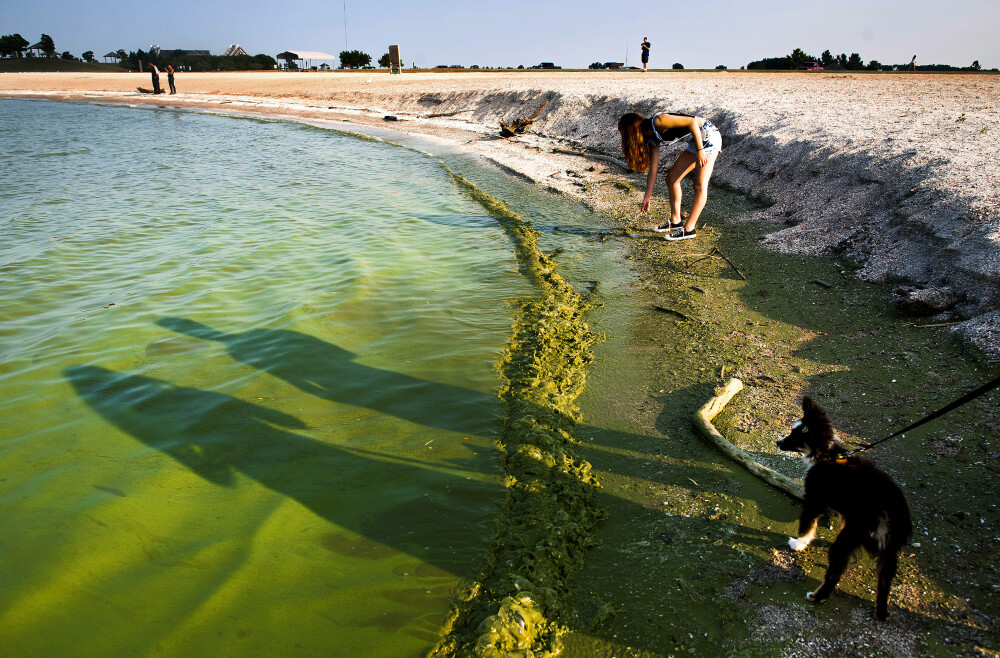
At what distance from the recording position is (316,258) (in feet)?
Result: 26.4

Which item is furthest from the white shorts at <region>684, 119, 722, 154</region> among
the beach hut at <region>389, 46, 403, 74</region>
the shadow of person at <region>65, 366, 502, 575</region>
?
the beach hut at <region>389, 46, 403, 74</region>

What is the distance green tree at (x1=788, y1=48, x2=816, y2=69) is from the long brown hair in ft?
168

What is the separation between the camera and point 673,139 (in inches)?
291

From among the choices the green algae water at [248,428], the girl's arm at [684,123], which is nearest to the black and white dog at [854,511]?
the green algae water at [248,428]

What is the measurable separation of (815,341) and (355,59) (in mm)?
73614

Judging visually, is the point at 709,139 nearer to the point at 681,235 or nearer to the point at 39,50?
the point at 681,235

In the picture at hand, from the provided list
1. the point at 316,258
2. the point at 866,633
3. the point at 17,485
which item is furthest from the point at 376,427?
the point at 316,258

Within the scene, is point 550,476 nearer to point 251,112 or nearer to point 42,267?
point 42,267

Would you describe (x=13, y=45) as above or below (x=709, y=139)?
above

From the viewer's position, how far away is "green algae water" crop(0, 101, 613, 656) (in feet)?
9.01

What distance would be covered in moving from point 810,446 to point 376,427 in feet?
8.99

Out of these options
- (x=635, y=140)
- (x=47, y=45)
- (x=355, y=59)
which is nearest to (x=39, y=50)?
(x=47, y=45)

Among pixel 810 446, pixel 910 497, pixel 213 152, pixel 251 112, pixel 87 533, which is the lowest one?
pixel 87 533

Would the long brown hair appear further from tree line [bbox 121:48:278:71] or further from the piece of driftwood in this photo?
tree line [bbox 121:48:278:71]
